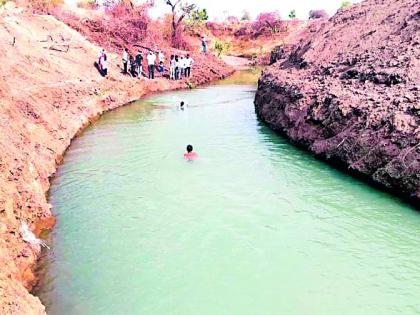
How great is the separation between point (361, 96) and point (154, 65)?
19798 millimetres

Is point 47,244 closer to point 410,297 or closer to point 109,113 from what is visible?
point 410,297

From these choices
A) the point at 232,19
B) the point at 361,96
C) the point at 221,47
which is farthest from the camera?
the point at 232,19

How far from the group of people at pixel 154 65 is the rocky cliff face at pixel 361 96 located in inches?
389

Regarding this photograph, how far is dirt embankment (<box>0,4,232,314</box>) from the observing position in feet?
24.5

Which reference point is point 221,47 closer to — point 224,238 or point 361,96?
point 361,96

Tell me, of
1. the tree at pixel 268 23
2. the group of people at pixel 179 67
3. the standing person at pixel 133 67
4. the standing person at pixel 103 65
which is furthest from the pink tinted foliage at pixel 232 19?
the standing person at pixel 103 65

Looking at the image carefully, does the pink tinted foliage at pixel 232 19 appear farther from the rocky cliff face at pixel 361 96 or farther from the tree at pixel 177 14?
the rocky cliff face at pixel 361 96

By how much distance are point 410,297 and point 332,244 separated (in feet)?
5.69

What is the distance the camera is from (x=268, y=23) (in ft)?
176

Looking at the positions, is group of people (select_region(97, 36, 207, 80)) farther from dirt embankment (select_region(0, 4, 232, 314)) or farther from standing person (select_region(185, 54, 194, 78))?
dirt embankment (select_region(0, 4, 232, 314))

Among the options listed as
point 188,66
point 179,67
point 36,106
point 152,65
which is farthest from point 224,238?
point 188,66

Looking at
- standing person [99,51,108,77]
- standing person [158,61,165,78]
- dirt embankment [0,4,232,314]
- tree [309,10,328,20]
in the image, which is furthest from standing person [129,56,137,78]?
tree [309,10,328,20]

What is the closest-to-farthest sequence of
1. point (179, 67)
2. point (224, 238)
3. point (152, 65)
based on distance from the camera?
point (224, 238)
point (152, 65)
point (179, 67)

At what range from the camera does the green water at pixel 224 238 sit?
21.8ft
